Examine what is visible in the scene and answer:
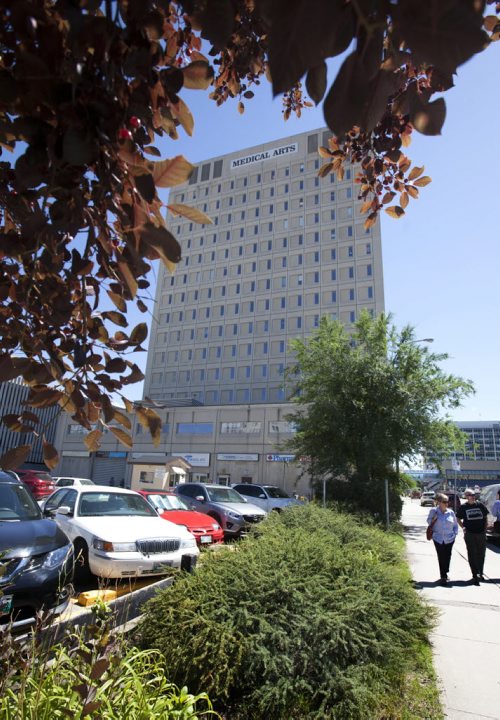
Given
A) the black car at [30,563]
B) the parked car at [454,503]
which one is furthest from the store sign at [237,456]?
the black car at [30,563]

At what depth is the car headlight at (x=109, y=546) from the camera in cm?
686

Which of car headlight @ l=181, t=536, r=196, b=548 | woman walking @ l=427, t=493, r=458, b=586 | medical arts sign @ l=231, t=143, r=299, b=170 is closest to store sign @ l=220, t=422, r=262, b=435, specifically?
woman walking @ l=427, t=493, r=458, b=586

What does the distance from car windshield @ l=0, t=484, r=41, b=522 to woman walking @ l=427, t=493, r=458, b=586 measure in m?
7.29

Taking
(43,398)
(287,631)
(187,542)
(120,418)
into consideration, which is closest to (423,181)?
(120,418)

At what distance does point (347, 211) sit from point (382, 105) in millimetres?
62870

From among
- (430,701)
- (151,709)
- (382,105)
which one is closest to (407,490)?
(430,701)

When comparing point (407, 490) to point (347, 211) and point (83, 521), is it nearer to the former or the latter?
point (83, 521)

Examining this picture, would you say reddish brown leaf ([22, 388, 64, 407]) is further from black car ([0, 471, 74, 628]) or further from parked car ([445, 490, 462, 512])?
parked car ([445, 490, 462, 512])

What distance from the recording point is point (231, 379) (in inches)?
2344

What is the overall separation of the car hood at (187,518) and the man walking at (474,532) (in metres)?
5.75

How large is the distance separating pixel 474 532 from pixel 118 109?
34.8 feet

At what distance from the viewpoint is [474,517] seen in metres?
9.80

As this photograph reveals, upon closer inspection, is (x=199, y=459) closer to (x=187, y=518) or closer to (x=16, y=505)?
(x=187, y=518)

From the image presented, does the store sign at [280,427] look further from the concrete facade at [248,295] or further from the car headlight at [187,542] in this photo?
the car headlight at [187,542]
